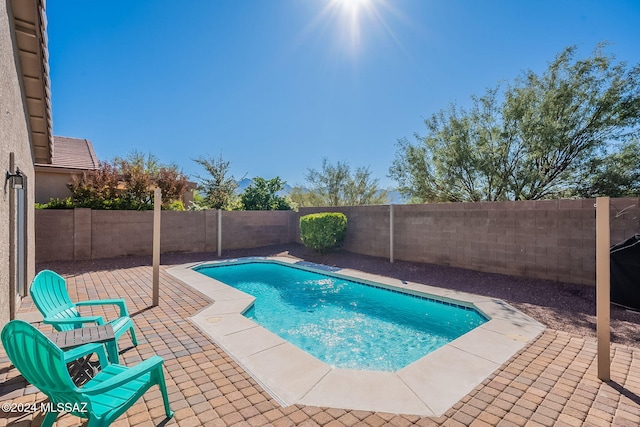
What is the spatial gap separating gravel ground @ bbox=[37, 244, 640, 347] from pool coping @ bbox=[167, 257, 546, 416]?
64 cm

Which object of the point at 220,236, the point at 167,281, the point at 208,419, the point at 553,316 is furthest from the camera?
the point at 220,236

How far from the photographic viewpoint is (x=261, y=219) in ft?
45.6

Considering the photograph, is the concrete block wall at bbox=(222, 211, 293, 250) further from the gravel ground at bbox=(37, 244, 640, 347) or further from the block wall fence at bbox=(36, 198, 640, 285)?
the gravel ground at bbox=(37, 244, 640, 347)

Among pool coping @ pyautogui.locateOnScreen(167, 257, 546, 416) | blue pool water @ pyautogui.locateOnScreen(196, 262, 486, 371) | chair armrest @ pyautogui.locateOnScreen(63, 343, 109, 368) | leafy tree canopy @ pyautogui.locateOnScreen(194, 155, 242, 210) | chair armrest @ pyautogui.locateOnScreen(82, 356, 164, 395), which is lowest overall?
blue pool water @ pyautogui.locateOnScreen(196, 262, 486, 371)

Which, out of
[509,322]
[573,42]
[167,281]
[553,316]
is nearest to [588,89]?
[573,42]

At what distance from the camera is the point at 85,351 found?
2635 mm

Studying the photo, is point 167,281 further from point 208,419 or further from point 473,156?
point 473,156

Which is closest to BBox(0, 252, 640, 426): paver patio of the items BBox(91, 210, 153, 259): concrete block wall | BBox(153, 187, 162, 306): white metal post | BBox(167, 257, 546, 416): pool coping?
BBox(167, 257, 546, 416): pool coping

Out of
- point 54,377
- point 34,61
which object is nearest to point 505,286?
point 54,377

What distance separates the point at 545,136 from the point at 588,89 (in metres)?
1.93

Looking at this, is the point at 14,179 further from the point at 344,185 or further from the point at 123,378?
the point at 344,185

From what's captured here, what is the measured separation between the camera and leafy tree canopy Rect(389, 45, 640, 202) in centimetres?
903

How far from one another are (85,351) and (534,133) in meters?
12.0

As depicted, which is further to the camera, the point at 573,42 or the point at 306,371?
the point at 573,42
